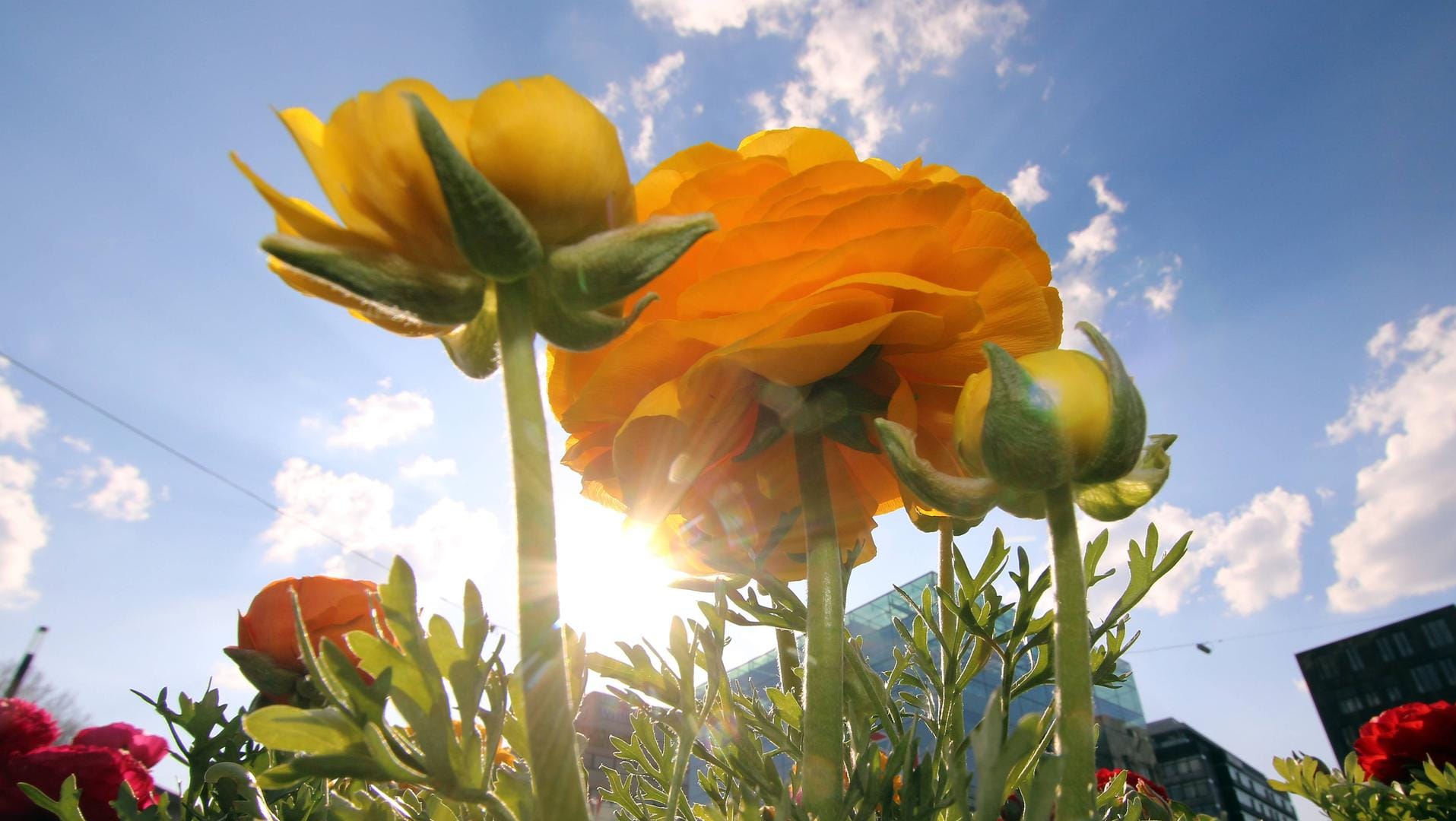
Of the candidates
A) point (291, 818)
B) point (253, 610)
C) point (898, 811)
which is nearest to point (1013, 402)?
point (898, 811)

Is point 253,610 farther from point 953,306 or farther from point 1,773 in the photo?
point 953,306

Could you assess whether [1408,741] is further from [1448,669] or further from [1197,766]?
[1448,669]

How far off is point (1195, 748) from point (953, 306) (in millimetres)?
40827

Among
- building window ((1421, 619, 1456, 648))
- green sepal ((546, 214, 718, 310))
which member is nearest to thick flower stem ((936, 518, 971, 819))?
green sepal ((546, 214, 718, 310))

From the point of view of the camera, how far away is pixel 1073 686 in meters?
0.34

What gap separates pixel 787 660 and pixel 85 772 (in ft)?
2.92

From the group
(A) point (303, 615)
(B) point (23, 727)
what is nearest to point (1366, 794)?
(A) point (303, 615)

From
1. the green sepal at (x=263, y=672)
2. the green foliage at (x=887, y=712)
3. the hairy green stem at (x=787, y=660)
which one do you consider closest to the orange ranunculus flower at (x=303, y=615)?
the green sepal at (x=263, y=672)

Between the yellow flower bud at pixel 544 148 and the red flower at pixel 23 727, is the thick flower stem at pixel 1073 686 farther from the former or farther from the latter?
the red flower at pixel 23 727

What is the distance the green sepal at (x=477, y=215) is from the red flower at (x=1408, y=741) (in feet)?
7.72

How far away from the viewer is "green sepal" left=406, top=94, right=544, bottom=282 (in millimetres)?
319

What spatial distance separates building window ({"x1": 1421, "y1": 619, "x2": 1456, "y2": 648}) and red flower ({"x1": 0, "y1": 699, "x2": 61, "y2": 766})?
44677 millimetres

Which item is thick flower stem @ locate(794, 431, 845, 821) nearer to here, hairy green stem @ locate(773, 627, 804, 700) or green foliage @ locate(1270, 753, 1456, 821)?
hairy green stem @ locate(773, 627, 804, 700)

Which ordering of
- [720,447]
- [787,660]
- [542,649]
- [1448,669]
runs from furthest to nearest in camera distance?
[1448,669]
[787,660]
[720,447]
[542,649]
